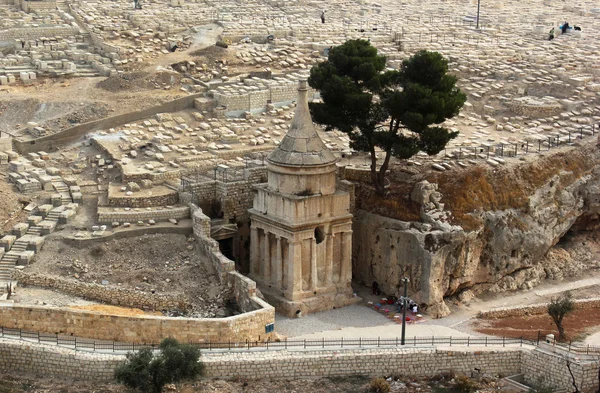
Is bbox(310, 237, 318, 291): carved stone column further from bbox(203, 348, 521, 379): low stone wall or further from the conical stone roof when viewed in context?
bbox(203, 348, 521, 379): low stone wall

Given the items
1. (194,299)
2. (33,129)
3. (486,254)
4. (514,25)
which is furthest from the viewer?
(514,25)

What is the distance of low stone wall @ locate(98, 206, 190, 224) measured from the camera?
57594 mm

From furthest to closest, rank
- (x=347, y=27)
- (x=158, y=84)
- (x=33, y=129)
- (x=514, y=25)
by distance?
(x=514, y=25) < (x=347, y=27) < (x=158, y=84) < (x=33, y=129)

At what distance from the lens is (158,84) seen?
73688 millimetres

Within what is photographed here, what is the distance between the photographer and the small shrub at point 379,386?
168ft

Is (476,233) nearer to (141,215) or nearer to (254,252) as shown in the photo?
(254,252)

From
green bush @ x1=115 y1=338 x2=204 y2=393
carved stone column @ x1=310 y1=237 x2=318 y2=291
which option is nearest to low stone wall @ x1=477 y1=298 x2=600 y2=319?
carved stone column @ x1=310 y1=237 x2=318 y2=291

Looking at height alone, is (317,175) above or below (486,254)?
above

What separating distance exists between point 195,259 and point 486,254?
1292cm

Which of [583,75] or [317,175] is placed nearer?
[317,175]

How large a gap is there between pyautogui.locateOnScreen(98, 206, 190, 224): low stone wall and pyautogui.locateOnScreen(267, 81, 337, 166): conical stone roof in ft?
14.6

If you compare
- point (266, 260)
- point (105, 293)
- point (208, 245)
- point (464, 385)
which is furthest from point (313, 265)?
point (464, 385)

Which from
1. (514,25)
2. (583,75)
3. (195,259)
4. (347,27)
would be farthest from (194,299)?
(514,25)

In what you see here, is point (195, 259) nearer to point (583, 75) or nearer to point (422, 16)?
point (583, 75)
